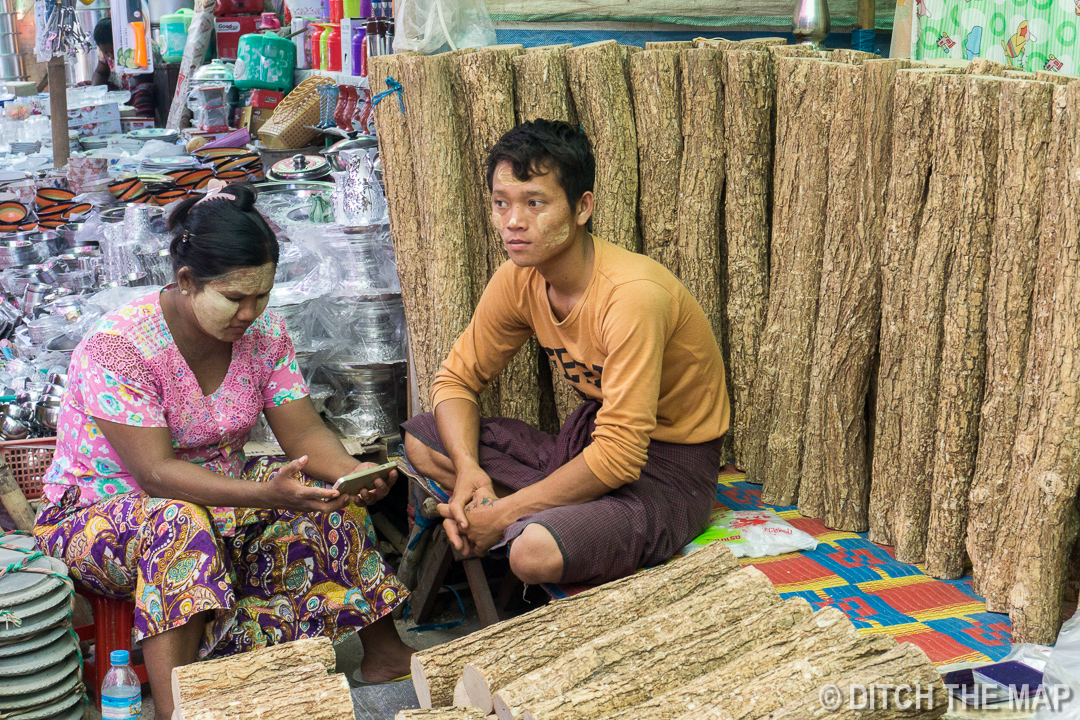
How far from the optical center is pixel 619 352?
299 centimetres

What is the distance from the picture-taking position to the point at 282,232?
5008 mm

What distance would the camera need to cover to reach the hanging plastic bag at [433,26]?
417cm

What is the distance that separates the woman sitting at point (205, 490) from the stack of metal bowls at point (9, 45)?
8.89 metres

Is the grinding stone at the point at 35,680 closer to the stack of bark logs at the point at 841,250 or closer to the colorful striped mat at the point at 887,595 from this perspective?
the colorful striped mat at the point at 887,595

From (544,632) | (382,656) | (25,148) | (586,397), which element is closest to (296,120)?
(25,148)

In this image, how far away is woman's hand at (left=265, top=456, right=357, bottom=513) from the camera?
3.03m

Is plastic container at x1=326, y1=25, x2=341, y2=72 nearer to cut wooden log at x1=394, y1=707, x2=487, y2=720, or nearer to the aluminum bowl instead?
the aluminum bowl

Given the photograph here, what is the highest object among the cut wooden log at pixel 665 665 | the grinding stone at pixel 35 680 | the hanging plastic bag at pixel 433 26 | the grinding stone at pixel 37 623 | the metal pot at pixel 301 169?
the hanging plastic bag at pixel 433 26

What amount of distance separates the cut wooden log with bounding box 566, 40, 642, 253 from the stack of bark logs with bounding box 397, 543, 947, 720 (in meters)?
1.49

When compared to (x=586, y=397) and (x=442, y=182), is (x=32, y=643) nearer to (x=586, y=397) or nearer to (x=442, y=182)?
(x=586, y=397)

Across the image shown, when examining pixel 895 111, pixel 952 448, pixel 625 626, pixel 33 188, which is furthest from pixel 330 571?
pixel 33 188

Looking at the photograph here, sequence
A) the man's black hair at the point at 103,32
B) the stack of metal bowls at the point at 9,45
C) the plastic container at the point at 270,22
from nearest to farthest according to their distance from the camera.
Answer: the plastic container at the point at 270,22
the stack of metal bowls at the point at 9,45
the man's black hair at the point at 103,32

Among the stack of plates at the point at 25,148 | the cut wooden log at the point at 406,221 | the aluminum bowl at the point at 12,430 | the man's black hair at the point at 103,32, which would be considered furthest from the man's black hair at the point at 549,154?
the man's black hair at the point at 103,32

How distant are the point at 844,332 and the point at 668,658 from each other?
1.37 m
